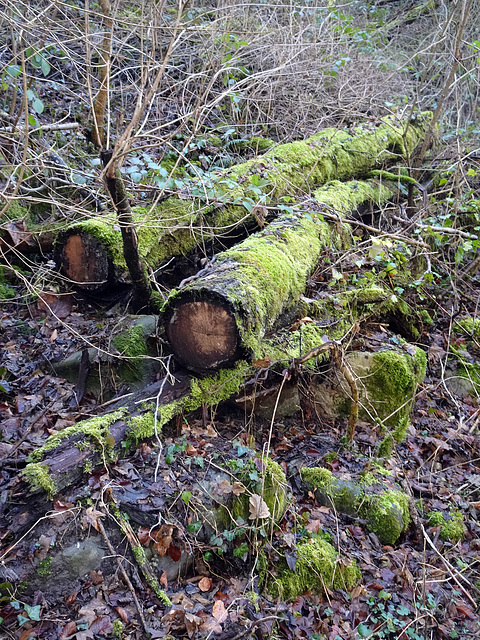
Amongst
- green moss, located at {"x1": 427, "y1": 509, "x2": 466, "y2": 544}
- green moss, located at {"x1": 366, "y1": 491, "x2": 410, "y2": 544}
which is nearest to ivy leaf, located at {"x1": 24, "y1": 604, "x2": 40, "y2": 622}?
green moss, located at {"x1": 366, "y1": 491, "x2": 410, "y2": 544}

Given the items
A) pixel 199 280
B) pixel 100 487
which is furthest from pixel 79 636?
pixel 199 280

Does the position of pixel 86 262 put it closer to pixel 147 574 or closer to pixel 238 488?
pixel 238 488

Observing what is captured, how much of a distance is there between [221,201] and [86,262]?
134 centimetres

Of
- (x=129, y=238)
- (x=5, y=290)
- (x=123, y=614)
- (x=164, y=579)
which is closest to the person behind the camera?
(x=123, y=614)

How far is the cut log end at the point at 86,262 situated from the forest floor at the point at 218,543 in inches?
17.7

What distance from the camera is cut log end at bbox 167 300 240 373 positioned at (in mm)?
3180

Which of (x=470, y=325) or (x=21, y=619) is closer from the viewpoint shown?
(x=21, y=619)

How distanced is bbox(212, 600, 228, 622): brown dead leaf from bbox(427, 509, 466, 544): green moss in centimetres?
187

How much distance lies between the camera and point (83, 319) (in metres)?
4.48

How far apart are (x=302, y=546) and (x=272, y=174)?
156 inches

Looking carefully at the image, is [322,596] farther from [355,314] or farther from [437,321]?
[437,321]

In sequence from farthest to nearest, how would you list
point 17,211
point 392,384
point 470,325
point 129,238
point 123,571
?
point 470,325 → point 17,211 → point 392,384 → point 129,238 → point 123,571

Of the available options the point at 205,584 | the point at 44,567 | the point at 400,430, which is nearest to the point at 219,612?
the point at 205,584

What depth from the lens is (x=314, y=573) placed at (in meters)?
2.94
